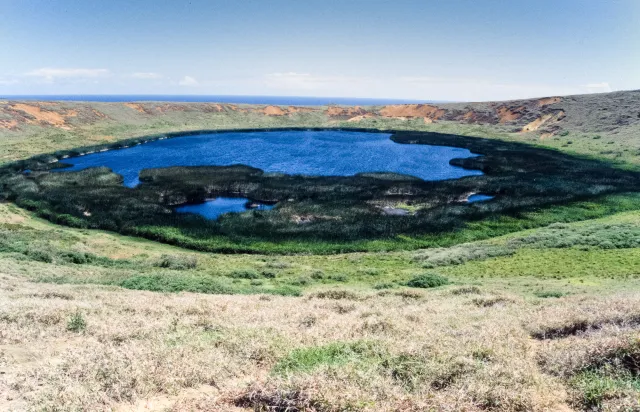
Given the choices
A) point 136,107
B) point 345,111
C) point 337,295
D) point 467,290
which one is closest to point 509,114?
point 345,111

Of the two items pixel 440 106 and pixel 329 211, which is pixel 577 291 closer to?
pixel 329 211

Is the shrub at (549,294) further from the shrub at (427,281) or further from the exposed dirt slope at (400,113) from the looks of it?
the exposed dirt slope at (400,113)

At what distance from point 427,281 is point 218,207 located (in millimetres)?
32865

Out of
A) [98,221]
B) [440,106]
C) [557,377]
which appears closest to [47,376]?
[557,377]

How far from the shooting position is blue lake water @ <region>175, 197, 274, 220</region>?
47.7 meters

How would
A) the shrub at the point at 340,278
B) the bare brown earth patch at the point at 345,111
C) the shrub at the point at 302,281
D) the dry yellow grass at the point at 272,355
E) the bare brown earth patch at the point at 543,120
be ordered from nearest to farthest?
1. the dry yellow grass at the point at 272,355
2. the shrub at the point at 302,281
3. the shrub at the point at 340,278
4. the bare brown earth patch at the point at 543,120
5. the bare brown earth patch at the point at 345,111

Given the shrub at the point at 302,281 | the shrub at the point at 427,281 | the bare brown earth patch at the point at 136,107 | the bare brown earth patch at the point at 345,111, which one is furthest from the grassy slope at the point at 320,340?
the bare brown earth patch at the point at 345,111

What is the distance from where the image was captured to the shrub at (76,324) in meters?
11.6

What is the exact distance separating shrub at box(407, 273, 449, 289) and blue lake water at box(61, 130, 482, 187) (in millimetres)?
45631

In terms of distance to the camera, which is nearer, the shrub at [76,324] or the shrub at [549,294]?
the shrub at [76,324]

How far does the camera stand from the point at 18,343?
1040 cm

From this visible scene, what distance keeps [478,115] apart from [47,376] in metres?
149

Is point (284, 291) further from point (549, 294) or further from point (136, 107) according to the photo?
point (136, 107)

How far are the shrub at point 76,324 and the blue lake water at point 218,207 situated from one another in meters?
32.9
